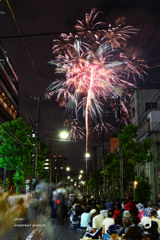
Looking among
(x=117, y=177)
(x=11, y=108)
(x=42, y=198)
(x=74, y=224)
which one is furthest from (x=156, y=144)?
(x=11, y=108)

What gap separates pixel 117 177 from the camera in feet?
116

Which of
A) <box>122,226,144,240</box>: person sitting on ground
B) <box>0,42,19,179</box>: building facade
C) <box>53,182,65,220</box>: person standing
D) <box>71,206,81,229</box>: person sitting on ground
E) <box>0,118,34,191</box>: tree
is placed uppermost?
<box>0,42,19,179</box>: building facade

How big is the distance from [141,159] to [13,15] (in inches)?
694

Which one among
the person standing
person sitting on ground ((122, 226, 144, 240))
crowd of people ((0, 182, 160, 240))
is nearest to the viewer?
person sitting on ground ((122, 226, 144, 240))

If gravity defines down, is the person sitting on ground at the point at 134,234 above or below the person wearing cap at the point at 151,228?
above

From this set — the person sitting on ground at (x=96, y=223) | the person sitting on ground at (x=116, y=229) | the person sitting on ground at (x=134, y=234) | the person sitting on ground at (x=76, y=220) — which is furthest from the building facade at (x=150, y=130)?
the person sitting on ground at (x=134, y=234)

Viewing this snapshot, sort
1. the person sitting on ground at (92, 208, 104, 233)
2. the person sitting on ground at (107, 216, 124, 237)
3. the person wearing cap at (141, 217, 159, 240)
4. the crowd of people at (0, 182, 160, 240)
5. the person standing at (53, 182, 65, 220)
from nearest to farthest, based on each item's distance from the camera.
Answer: the person wearing cap at (141, 217, 159, 240), the crowd of people at (0, 182, 160, 240), the person sitting on ground at (107, 216, 124, 237), the person sitting on ground at (92, 208, 104, 233), the person standing at (53, 182, 65, 220)

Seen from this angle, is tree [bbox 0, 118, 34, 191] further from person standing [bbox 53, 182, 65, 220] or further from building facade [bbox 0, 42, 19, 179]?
building facade [bbox 0, 42, 19, 179]

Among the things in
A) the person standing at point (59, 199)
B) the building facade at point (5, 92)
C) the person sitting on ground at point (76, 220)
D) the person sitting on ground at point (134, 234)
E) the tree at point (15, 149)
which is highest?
the building facade at point (5, 92)

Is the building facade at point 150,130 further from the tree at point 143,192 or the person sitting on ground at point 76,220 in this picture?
the person sitting on ground at point 76,220

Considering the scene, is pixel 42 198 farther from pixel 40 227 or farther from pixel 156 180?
pixel 156 180

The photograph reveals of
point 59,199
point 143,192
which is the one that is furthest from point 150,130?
point 59,199

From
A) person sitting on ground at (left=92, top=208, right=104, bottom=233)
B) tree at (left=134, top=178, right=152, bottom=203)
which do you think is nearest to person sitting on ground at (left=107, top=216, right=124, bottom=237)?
person sitting on ground at (left=92, top=208, right=104, bottom=233)

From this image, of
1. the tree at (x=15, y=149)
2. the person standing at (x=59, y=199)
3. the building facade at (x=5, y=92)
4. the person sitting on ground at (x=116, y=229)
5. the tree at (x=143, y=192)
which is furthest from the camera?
the building facade at (x=5, y=92)
